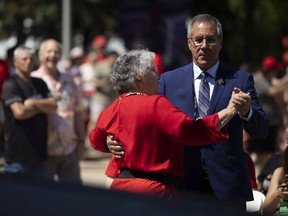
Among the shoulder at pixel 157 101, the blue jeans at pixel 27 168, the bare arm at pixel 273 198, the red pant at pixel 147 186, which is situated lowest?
the blue jeans at pixel 27 168

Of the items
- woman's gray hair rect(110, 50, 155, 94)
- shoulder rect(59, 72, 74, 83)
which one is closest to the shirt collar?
woman's gray hair rect(110, 50, 155, 94)

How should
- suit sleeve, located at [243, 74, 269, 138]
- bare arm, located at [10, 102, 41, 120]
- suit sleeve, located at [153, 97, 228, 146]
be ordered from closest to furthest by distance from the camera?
suit sleeve, located at [153, 97, 228, 146] < suit sleeve, located at [243, 74, 269, 138] < bare arm, located at [10, 102, 41, 120]

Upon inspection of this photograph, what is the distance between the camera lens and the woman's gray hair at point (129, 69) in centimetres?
551

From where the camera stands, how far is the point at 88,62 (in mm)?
19906

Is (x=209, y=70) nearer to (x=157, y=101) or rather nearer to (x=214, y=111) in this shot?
(x=214, y=111)

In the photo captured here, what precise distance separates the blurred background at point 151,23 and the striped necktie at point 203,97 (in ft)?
34.7

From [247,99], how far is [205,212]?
2.34m

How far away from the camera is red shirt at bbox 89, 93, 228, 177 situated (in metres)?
5.16

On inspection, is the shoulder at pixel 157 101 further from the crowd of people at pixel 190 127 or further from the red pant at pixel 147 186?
the red pant at pixel 147 186

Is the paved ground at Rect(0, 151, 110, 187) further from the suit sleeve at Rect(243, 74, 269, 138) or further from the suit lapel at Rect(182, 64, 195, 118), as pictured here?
the suit sleeve at Rect(243, 74, 269, 138)

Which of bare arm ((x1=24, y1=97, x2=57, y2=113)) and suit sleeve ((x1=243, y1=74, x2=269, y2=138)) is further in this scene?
bare arm ((x1=24, y1=97, x2=57, y2=113))

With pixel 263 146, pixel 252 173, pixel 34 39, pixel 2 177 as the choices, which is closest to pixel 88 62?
pixel 263 146

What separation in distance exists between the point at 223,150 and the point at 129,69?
0.74 meters

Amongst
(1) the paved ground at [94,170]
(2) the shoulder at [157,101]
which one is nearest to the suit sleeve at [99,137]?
(2) the shoulder at [157,101]
